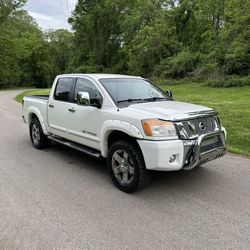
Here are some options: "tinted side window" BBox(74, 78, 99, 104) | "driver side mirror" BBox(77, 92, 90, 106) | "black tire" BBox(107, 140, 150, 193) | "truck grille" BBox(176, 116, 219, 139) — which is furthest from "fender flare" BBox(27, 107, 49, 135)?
"truck grille" BBox(176, 116, 219, 139)

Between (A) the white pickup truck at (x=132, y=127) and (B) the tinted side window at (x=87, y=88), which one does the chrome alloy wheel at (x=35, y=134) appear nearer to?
(A) the white pickup truck at (x=132, y=127)

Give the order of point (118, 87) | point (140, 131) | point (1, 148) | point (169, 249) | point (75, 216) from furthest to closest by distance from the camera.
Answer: point (1, 148)
point (118, 87)
point (140, 131)
point (75, 216)
point (169, 249)

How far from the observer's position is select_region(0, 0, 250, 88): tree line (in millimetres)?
23484

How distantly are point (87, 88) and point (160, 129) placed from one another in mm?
1962

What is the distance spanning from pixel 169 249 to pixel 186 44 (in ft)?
115

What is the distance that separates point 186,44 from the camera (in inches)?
1404

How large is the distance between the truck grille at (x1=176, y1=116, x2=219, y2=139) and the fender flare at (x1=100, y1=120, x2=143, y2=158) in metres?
0.60

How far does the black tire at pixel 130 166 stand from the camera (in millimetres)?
4266

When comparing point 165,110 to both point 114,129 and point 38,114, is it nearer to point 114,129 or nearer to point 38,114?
point 114,129

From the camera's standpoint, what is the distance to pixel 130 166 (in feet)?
14.5

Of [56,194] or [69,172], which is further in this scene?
[69,172]

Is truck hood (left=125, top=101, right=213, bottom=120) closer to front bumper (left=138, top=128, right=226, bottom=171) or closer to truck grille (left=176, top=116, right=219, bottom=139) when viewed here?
truck grille (left=176, top=116, right=219, bottom=139)

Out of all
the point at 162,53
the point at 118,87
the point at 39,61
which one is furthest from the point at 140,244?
the point at 39,61

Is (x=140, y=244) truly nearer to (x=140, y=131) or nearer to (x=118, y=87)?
(x=140, y=131)
